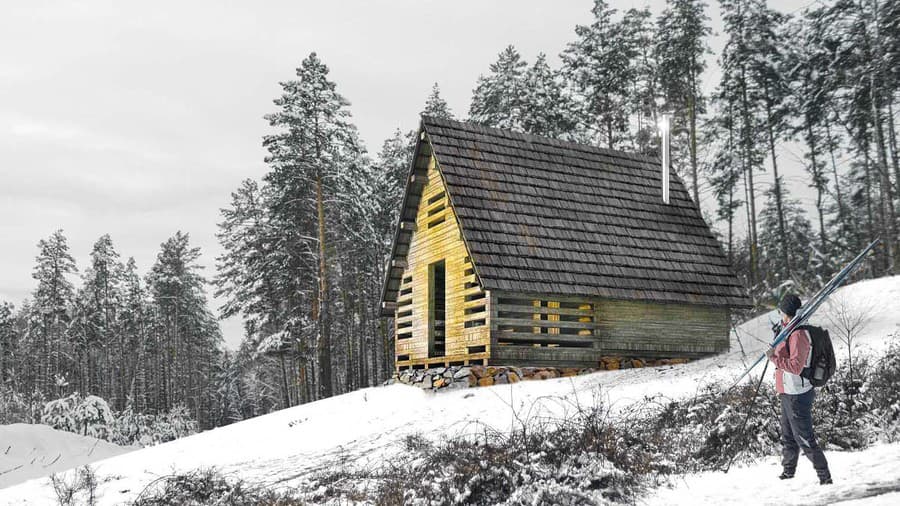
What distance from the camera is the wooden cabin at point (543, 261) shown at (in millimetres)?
16875

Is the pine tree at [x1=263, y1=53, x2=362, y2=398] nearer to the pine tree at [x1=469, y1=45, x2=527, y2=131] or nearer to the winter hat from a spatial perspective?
the pine tree at [x1=469, y1=45, x2=527, y2=131]

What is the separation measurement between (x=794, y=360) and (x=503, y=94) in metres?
27.8

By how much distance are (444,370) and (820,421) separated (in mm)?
9661

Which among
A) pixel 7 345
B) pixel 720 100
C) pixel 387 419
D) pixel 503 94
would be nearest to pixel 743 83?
pixel 720 100

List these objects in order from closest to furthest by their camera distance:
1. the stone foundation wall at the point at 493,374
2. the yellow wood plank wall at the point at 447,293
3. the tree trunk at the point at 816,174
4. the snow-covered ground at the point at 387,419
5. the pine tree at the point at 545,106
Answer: the snow-covered ground at the point at 387,419
the stone foundation wall at the point at 493,374
the yellow wood plank wall at the point at 447,293
the pine tree at the point at 545,106
the tree trunk at the point at 816,174

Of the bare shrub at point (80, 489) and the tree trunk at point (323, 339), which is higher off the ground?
the tree trunk at point (323, 339)

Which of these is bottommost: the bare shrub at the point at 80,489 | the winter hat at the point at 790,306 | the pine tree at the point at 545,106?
the bare shrub at the point at 80,489

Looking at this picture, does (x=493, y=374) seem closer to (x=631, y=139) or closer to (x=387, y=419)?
(x=387, y=419)

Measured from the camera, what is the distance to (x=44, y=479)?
543 inches

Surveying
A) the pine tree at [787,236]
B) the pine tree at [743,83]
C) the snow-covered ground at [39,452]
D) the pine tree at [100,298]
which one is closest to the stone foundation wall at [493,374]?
the snow-covered ground at [39,452]

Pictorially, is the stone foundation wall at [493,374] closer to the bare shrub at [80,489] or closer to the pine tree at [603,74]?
the bare shrub at [80,489]

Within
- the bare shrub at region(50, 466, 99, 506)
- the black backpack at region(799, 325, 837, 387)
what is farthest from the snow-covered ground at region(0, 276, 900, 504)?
the black backpack at region(799, 325, 837, 387)

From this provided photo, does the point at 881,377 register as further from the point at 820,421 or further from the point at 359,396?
the point at 359,396

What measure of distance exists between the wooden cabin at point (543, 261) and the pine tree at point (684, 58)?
513 inches
